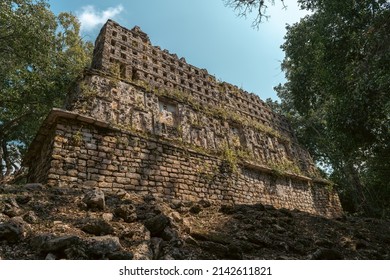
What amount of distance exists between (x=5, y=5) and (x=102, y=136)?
6985 millimetres

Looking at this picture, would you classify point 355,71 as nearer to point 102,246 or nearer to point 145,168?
point 145,168

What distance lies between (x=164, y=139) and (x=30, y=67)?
876 centimetres

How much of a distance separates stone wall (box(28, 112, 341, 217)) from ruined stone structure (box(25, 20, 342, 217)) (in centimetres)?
3

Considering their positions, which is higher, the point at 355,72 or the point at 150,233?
the point at 355,72

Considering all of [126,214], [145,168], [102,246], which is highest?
[145,168]

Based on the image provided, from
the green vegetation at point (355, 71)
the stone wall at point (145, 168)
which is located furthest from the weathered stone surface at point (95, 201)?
the green vegetation at point (355, 71)

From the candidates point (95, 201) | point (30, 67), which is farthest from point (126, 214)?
point (30, 67)

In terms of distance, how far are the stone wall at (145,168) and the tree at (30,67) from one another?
3174 mm


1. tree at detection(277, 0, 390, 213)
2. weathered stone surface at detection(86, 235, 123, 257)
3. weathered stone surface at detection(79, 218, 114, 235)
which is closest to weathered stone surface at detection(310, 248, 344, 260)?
weathered stone surface at detection(86, 235, 123, 257)

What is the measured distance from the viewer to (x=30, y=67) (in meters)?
12.8

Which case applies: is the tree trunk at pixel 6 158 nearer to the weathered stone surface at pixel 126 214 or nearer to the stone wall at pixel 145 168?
the stone wall at pixel 145 168

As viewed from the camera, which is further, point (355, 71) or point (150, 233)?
point (355, 71)

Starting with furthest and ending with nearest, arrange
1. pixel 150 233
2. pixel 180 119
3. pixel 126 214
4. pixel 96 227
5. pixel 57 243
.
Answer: pixel 180 119, pixel 126 214, pixel 150 233, pixel 96 227, pixel 57 243

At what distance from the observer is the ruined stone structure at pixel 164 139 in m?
6.89
